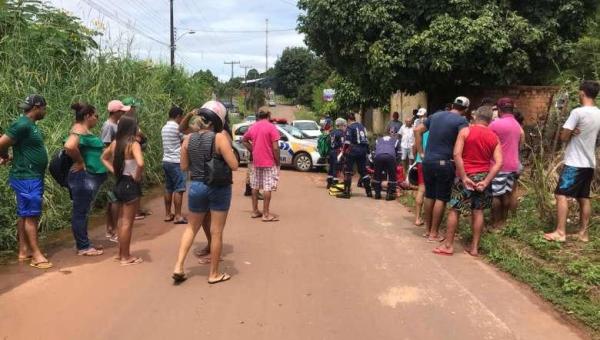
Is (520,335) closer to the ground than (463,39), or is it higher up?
closer to the ground

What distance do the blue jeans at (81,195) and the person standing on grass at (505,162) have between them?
16.4 ft

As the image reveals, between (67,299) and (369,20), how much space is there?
1028cm

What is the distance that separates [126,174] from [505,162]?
15.7ft

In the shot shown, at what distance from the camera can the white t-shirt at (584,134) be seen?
Result: 6.18 metres

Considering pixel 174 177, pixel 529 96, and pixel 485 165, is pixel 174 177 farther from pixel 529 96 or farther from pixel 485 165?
pixel 529 96

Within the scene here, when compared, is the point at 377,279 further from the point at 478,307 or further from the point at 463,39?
the point at 463,39

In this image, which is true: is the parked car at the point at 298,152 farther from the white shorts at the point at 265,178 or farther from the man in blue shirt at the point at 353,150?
the white shorts at the point at 265,178

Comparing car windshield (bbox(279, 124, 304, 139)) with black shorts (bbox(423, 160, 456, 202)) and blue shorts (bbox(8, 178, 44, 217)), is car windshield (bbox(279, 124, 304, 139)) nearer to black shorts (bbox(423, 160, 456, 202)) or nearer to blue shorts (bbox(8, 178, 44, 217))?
black shorts (bbox(423, 160, 456, 202))

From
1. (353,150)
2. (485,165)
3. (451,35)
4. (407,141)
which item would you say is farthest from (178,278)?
(451,35)

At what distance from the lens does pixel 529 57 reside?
13.6 m

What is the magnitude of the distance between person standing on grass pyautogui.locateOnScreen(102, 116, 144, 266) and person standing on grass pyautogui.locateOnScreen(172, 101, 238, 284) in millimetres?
853

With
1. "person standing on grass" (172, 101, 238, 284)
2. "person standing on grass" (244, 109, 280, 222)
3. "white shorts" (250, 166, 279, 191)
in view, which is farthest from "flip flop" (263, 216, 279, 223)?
"person standing on grass" (172, 101, 238, 284)

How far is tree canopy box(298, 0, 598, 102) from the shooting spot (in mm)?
12594

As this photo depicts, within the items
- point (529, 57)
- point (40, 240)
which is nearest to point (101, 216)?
point (40, 240)
